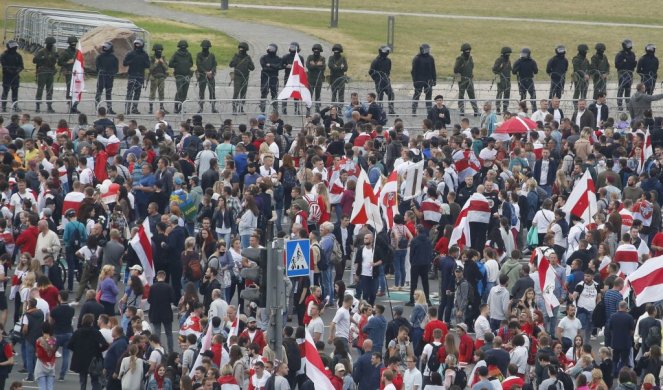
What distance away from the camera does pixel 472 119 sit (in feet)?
142

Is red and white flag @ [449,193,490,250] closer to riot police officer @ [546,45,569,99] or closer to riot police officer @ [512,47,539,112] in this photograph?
riot police officer @ [512,47,539,112]

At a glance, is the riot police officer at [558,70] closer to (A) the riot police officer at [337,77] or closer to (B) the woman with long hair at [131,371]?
(A) the riot police officer at [337,77]

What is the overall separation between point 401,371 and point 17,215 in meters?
8.59

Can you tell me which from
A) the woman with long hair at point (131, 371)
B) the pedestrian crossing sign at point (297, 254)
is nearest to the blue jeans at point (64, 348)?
the woman with long hair at point (131, 371)

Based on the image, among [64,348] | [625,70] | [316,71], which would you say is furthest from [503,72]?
[64,348]

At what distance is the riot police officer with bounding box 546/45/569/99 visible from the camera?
45219 millimetres

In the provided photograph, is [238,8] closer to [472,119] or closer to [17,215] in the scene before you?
[472,119]

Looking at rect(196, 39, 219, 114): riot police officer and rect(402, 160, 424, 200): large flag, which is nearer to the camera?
rect(402, 160, 424, 200): large flag

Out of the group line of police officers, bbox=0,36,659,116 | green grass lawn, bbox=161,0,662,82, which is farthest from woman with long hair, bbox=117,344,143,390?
green grass lawn, bbox=161,0,662,82

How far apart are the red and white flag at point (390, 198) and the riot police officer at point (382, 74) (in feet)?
43.2

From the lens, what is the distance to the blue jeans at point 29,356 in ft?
84.9

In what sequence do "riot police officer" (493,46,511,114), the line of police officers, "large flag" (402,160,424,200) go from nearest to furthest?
"large flag" (402,160,424,200) → the line of police officers → "riot police officer" (493,46,511,114)

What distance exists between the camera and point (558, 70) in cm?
4534

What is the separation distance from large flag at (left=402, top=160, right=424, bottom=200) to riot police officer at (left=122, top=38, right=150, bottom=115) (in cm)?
1231
